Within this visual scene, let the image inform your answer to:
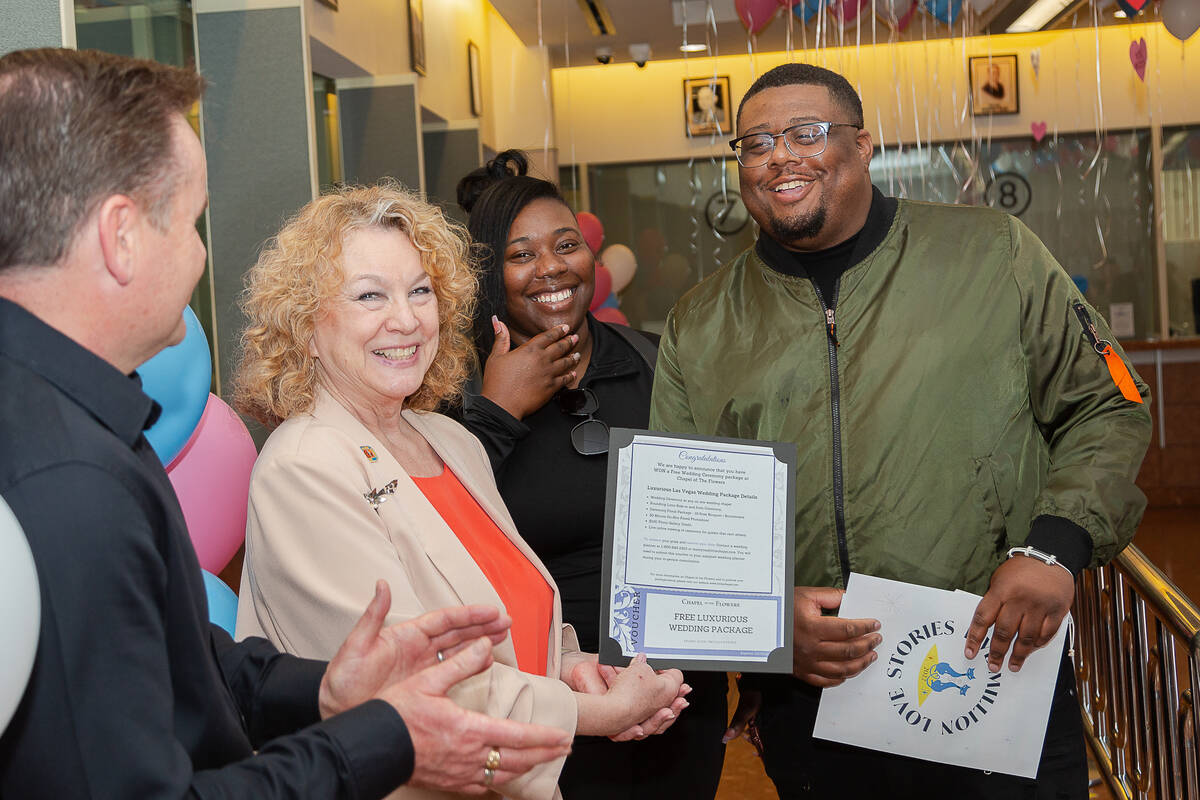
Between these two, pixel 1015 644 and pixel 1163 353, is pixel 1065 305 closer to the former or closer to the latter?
pixel 1015 644

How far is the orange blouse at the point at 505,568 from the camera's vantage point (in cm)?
155

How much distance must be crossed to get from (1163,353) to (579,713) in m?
7.48

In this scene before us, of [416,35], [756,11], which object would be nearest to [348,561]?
[416,35]

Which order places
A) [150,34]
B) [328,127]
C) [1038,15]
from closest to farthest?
[150,34] → [328,127] → [1038,15]

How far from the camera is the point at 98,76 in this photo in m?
0.90

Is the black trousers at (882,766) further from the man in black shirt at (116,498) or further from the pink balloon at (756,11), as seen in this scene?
the pink balloon at (756,11)

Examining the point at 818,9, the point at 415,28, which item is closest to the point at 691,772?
the point at 415,28

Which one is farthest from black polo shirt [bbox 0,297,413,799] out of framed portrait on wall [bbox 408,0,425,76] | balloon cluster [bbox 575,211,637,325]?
framed portrait on wall [bbox 408,0,425,76]

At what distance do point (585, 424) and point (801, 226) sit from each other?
0.61 meters

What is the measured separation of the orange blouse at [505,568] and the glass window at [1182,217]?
26.9 feet

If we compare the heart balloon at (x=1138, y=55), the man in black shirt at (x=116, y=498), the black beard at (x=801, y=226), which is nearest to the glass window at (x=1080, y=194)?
the heart balloon at (x=1138, y=55)

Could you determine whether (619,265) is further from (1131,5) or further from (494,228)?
(494,228)

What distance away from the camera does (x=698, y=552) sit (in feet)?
5.49

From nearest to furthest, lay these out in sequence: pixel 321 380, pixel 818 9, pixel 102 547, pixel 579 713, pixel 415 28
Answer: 1. pixel 102 547
2. pixel 579 713
3. pixel 321 380
4. pixel 415 28
5. pixel 818 9
